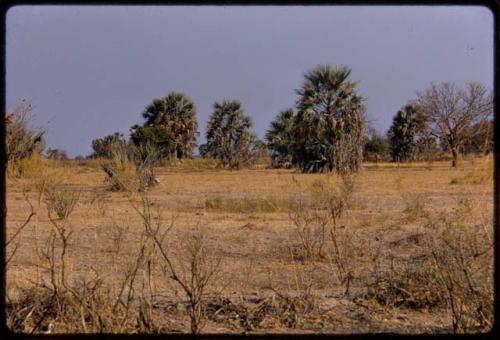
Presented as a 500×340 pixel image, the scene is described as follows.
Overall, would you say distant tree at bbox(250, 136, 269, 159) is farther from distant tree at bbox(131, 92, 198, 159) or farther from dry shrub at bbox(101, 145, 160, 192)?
dry shrub at bbox(101, 145, 160, 192)

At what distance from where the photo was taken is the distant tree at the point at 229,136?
119 feet

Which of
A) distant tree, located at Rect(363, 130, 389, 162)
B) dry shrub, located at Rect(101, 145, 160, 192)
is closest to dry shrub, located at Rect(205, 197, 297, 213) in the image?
dry shrub, located at Rect(101, 145, 160, 192)

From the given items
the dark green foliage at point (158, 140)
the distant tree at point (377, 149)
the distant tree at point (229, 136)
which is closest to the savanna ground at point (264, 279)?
the dark green foliage at point (158, 140)

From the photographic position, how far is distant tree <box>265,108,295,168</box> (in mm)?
31703

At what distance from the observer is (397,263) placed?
23.9 feet

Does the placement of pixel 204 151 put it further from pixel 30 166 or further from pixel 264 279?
pixel 264 279

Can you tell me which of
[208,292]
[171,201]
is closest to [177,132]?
[171,201]

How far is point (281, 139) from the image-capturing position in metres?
30.9

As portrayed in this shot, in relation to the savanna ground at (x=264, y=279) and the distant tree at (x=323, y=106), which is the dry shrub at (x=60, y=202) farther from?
the distant tree at (x=323, y=106)

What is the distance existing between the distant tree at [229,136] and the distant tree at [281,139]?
143cm

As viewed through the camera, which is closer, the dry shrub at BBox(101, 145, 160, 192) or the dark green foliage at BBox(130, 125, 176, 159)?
the dry shrub at BBox(101, 145, 160, 192)

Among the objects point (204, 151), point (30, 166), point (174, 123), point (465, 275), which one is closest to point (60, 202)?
point (30, 166)

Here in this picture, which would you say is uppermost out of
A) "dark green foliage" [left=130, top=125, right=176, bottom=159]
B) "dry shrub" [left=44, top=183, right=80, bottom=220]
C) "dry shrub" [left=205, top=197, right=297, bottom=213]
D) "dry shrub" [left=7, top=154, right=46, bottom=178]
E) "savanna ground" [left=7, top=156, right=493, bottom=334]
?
"dark green foliage" [left=130, top=125, right=176, bottom=159]

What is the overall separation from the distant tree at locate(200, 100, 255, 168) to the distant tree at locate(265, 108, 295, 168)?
4.70ft
